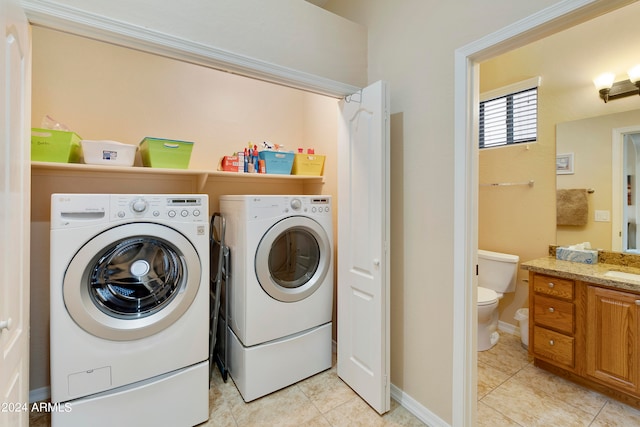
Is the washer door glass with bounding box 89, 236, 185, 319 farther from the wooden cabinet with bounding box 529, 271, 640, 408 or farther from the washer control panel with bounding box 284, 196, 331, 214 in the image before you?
the wooden cabinet with bounding box 529, 271, 640, 408

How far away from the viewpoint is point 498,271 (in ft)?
8.55

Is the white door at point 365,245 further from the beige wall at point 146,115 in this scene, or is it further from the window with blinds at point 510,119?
the window with blinds at point 510,119

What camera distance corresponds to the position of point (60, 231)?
1257mm

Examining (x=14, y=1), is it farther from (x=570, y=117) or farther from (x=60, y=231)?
(x=570, y=117)

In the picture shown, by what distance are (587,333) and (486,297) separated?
62 centimetres

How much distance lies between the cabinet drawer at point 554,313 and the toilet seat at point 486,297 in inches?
11.0

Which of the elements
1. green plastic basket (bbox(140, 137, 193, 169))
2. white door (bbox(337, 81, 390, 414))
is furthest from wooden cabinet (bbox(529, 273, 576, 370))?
green plastic basket (bbox(140, 137, 193, 169))

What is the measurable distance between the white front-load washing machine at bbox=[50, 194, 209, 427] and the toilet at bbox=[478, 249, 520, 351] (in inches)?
82.7

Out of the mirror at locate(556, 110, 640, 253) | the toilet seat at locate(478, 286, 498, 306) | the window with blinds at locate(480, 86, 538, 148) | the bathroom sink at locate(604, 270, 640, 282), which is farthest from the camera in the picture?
the window with blinds at locate(480, 86, 538, 148)

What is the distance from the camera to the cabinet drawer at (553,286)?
6.29 feet

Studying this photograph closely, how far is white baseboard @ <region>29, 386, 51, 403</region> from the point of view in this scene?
5.82 ft

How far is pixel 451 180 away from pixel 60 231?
1.85m

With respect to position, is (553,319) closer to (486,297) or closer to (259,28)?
(486,297)

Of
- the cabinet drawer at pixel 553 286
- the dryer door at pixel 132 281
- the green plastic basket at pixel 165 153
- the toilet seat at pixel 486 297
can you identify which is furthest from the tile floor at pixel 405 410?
the green plastic basket at pixel 165 153
